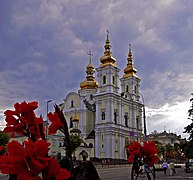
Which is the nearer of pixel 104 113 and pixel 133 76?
pixel 104 113

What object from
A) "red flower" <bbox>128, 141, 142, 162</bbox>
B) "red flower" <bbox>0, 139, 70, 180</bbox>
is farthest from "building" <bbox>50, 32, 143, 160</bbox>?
"red flower" <bbox>0, 139, 70, 180</bbox>

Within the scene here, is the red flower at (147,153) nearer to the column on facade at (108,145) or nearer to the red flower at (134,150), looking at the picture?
the red flower at (134,150)

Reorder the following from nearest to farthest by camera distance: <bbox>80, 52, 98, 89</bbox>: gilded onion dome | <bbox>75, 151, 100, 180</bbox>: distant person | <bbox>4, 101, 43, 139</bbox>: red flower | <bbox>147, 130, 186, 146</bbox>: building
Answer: <bbox>4, 101, 43, 139</bbox>: red flower < <bbox>75, 151, 100, 180</bbox>: distant person < <bbox>80, 52, 98, 89</bbox>: gilded onion dome < <bbox>147, 130, 186, 146</bbox>: building

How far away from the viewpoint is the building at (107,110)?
57531mm

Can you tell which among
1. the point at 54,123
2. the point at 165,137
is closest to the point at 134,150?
the point at 54,123

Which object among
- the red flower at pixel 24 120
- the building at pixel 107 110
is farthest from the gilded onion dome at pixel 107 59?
the red flower at pixel 24 120

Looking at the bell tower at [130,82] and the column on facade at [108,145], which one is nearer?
the column on facade at [108,145]

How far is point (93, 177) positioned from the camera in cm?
206

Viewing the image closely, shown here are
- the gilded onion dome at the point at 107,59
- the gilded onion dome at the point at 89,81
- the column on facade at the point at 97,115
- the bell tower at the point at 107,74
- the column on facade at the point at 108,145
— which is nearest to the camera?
the column on facade at the point at 108,145

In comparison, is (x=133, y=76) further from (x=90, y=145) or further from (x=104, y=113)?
(x=90, y=145)

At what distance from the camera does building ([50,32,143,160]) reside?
189 ft

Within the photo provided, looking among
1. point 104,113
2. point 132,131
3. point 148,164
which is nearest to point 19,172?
point 148,164

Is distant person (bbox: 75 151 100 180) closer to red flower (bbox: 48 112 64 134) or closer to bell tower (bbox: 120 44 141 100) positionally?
red flower (bbox: 48 112 64 134)

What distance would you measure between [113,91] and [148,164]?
188 feet
